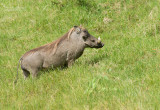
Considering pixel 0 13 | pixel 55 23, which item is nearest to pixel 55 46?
pixel 55 23

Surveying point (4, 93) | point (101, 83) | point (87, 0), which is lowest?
point (4, 93)

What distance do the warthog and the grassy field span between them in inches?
7.4

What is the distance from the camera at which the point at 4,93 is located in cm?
504

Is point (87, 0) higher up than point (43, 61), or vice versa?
point (87, 0)

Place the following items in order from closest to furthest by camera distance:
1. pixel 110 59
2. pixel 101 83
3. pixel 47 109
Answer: pixel 47 109 < pixel 101 83 < pixel 110 59

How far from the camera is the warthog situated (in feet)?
19.2

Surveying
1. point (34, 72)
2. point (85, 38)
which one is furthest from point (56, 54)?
point (85, 38)

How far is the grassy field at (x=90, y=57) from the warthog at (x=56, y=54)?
0.62 ft

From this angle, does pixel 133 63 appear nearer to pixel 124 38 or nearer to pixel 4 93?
pixel 124 38

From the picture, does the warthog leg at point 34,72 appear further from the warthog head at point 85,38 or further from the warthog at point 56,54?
the warthog head at point 85,38

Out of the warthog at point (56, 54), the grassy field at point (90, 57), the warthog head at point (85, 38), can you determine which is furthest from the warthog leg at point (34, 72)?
the warthog head at point (85, 38)

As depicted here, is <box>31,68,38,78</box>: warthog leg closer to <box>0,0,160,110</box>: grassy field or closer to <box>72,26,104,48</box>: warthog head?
<box>0,0,160,110</box>: grassy field

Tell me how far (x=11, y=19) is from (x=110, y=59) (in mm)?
5295

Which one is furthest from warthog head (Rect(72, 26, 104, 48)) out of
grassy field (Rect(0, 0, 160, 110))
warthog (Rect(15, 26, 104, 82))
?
grassy field (Rect(0, 0, 160, 110))
